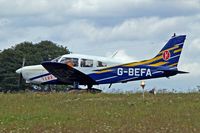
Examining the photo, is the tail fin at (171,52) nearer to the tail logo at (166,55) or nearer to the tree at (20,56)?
the tail logo at (166,55)

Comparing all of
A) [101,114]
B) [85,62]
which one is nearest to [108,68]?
[85,62]

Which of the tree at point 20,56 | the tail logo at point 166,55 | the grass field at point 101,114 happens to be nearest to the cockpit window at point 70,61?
the tail logo at point 166,55

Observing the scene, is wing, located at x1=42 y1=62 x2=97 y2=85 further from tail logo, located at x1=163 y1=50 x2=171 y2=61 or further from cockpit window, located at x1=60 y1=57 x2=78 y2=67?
tail logo, located at x1=163 y1=50 x2=171 y2=61

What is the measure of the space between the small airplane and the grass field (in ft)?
32.6

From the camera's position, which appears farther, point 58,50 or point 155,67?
point 58,50

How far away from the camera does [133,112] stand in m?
17.2

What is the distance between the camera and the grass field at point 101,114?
14.4 m

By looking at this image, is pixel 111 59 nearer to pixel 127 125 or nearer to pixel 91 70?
pixel 91 70

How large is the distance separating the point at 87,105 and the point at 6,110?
2.53 m

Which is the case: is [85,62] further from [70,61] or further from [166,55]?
[166,55]

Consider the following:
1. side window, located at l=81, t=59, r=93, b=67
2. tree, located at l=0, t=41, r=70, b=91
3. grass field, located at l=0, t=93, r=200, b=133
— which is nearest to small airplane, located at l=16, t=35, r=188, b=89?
side window, located at l=81, t=59, r=93, b=67

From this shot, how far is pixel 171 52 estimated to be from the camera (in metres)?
33.9

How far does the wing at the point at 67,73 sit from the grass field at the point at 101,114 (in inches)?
366

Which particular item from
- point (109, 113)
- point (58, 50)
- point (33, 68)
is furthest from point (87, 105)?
point (58, 50)
